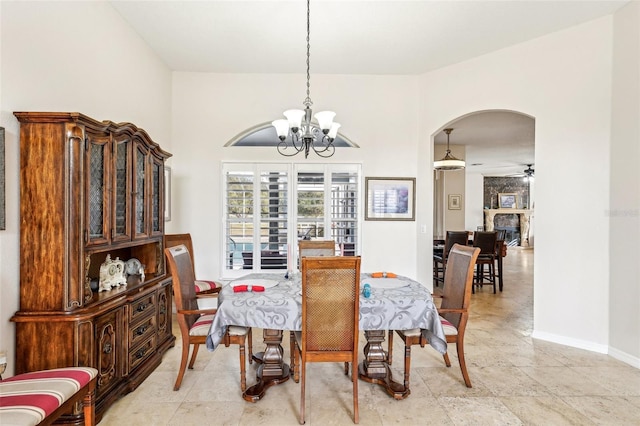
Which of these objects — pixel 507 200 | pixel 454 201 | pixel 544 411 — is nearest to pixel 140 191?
pixel 544 411

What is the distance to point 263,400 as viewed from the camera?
2.35 m

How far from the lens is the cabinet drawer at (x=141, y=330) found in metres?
2.47

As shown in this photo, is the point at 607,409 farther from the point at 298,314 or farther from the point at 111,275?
the point at 111,275

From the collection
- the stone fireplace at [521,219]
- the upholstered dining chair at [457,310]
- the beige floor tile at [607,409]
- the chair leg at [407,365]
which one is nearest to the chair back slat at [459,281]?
the upholstered dining chair at [457,310]

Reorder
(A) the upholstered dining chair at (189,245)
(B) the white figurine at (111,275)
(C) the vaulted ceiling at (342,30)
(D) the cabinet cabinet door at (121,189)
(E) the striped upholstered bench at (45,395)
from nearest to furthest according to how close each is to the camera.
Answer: (E) the striped upholstered bench at (45,395) < (D) the cabinet cabinet door at (121,189) < (B) the white figurine at (111,275) < (C) the vaulted ceiling at (342,30) < (A) the upholstered dining chair at (189,245)

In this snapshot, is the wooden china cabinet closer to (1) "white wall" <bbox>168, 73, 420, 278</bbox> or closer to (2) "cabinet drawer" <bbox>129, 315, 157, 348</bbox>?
(2) "cabinet drawer" <bbox>129, 315, 157, 348</bbox>

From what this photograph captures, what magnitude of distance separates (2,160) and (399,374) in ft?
9.88

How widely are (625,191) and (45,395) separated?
4.37 m

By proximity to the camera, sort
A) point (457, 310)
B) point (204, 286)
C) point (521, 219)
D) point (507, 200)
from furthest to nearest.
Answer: point (521, 219) → point (507, 200) → point (204, 286) → point (457, 310)

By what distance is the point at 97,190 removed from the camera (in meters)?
2.20

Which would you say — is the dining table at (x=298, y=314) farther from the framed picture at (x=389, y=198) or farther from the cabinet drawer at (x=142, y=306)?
the framed picture at (x=389, y=198)

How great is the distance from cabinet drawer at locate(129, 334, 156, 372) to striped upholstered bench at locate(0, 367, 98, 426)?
671 millimetres

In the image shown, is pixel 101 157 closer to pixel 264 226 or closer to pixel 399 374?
pixel 264 226

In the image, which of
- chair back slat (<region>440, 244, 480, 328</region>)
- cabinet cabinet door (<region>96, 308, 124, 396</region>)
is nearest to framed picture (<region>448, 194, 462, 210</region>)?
chair back slat (<region>440, 244, 480, 328</region>)
